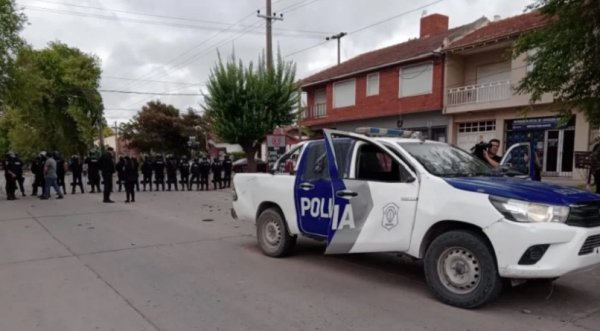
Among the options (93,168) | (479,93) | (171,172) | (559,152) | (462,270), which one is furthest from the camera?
(479,93)

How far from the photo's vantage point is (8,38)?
17.0m

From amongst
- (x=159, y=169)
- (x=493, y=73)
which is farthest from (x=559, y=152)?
(x=159, y=169)

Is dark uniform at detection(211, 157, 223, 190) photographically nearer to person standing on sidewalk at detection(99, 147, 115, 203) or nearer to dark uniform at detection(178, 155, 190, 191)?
dark uniform at detection(178, 155, 190, 191)

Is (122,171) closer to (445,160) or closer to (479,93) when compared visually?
(445,160)

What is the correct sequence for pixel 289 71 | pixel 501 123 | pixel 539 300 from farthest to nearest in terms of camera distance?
pixel 289 71
pixel 501 123
pixel 539 300

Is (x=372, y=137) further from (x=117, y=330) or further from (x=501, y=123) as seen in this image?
(x=501, y=123)

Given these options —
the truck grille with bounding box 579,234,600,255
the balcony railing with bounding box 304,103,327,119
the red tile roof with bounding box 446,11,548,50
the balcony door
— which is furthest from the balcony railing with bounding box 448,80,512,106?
the truck grille with bounding box 579,234,600,255

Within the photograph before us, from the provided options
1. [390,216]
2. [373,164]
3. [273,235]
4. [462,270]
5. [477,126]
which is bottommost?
[273,235]

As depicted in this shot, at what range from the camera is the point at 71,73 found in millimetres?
43625

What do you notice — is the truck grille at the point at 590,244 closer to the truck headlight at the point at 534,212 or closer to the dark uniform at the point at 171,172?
the truck headlight at the point at 534,212

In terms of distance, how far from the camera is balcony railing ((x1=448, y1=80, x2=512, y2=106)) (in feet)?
65.2

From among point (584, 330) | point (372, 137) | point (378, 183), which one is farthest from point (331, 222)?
point (584, 330)

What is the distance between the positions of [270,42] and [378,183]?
1659 centimetres

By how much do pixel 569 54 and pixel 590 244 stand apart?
20.1ft
